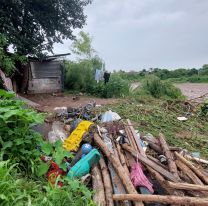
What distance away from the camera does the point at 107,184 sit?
15.6ft

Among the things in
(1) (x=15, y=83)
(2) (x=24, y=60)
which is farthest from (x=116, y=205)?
(1) (x=15, y=83)

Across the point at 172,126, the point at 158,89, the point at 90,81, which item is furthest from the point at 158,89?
the point at 172,126

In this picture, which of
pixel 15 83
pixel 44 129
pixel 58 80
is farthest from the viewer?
pixel 58 80

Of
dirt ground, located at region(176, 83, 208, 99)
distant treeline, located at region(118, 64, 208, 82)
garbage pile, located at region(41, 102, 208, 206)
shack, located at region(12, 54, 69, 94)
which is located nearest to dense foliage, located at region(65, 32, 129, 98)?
shack, located at region(12, 54, 69, 94)

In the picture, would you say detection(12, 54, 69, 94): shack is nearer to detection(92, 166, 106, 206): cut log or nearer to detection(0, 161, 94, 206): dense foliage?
detection(92, 166, 106, 206): cut log

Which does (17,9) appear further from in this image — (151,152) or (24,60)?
(151,152)

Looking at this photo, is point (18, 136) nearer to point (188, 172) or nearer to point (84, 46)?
point (188, 172)

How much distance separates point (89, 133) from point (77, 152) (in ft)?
1.70

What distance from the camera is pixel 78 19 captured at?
54.7ft

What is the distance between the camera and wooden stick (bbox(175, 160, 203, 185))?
4.95 m

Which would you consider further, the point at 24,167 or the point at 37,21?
the point at 37,21

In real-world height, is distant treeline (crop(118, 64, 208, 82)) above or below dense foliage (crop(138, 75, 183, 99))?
below

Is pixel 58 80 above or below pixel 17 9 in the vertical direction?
below

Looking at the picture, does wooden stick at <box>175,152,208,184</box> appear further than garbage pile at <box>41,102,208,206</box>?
Yes
